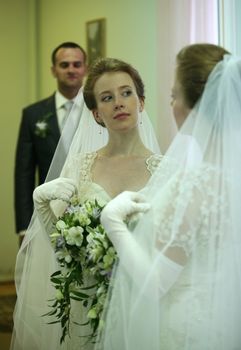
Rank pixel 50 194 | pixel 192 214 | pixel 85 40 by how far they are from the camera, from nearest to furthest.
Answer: pixel 192 214, pixel 50 194, pixel 85 40

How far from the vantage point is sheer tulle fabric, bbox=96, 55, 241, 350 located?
5.80ft

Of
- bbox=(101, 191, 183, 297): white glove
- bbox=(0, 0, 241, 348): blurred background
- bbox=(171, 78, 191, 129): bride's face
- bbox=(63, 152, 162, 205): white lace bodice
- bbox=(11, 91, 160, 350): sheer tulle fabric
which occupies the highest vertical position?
bbox=(0, 0, 241, 348): blurred background

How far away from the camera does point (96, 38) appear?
5152mm

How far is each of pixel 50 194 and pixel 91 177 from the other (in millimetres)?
214

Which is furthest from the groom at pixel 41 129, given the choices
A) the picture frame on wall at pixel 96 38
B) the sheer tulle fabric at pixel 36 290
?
the sheer tulle fabric at pixel 36 290

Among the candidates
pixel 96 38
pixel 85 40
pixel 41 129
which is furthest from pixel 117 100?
pixel 85 40

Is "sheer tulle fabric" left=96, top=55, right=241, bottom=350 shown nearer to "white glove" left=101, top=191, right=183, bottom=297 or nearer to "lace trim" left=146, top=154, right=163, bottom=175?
"white glove" left=101, top=191, right=183, bottom=297

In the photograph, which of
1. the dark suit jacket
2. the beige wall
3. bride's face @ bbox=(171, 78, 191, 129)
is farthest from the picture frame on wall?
bride's face @ bbox=(171, 78, 191, 129)

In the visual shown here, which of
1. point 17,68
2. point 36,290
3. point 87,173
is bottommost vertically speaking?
point 36,290

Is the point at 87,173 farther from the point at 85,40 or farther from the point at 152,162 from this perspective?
Answer: the point at 85,40

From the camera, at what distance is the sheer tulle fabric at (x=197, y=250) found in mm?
1767

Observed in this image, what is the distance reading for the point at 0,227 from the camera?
5.90m

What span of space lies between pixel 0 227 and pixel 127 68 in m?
3.75

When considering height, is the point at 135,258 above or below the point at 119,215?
below
